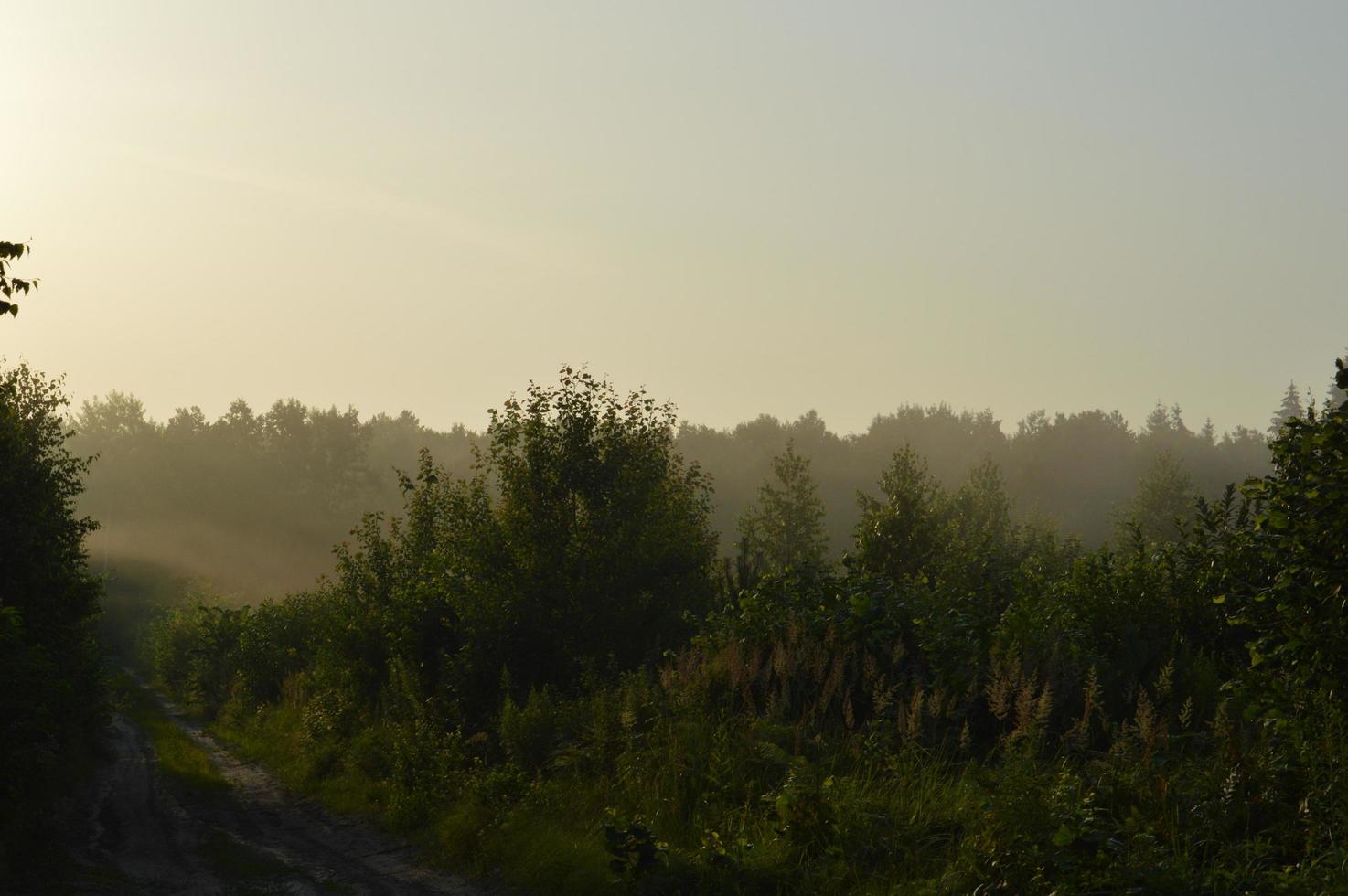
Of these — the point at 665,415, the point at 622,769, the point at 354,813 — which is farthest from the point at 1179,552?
the point at 354,813

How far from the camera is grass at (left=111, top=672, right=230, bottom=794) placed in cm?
2336

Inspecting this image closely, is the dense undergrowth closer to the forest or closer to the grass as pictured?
the forest

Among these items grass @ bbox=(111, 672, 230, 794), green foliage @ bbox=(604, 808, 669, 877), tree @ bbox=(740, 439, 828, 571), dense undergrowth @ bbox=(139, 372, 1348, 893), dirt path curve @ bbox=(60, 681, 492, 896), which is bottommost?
grass @ bbox=(111, 672, 230, 794)

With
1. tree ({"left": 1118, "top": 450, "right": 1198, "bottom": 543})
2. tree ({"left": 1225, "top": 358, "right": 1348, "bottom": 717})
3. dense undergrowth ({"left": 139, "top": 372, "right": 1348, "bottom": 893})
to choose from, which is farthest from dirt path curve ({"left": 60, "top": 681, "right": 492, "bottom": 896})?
tree ({"left": 1118, "top": 450, "right": 1198, "bottom": 543})

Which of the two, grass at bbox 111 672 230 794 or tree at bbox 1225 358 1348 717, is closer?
tree at bbox 1225 358 1348 717

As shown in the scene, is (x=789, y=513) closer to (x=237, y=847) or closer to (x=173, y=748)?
(x=173, y=748)

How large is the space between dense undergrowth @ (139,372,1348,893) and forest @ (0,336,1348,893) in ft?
0.15

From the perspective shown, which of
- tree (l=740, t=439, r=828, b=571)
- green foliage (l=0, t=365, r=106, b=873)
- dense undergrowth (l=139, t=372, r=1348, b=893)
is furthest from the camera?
tree (l=740, t=439, r=828, b=571)

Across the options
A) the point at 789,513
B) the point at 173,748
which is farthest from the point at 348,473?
the point at 173,748

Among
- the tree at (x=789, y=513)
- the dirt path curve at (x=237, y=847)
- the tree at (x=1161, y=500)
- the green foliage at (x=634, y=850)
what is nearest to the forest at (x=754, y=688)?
the green foliage at (x=634, y=850)

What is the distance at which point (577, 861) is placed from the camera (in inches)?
467

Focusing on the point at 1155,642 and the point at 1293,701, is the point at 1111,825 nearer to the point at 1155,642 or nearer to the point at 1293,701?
the point at 1293,701

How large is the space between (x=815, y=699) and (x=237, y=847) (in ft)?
29.9

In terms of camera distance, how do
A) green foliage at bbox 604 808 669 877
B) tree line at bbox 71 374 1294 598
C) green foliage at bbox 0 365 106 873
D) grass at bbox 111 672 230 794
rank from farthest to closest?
tree line at bbox 71 374 1294 598
grass at bbox 111 672 230 794
green foliage at bbox 0 365 106 873
green foliage at bbox 604 808 669 877
